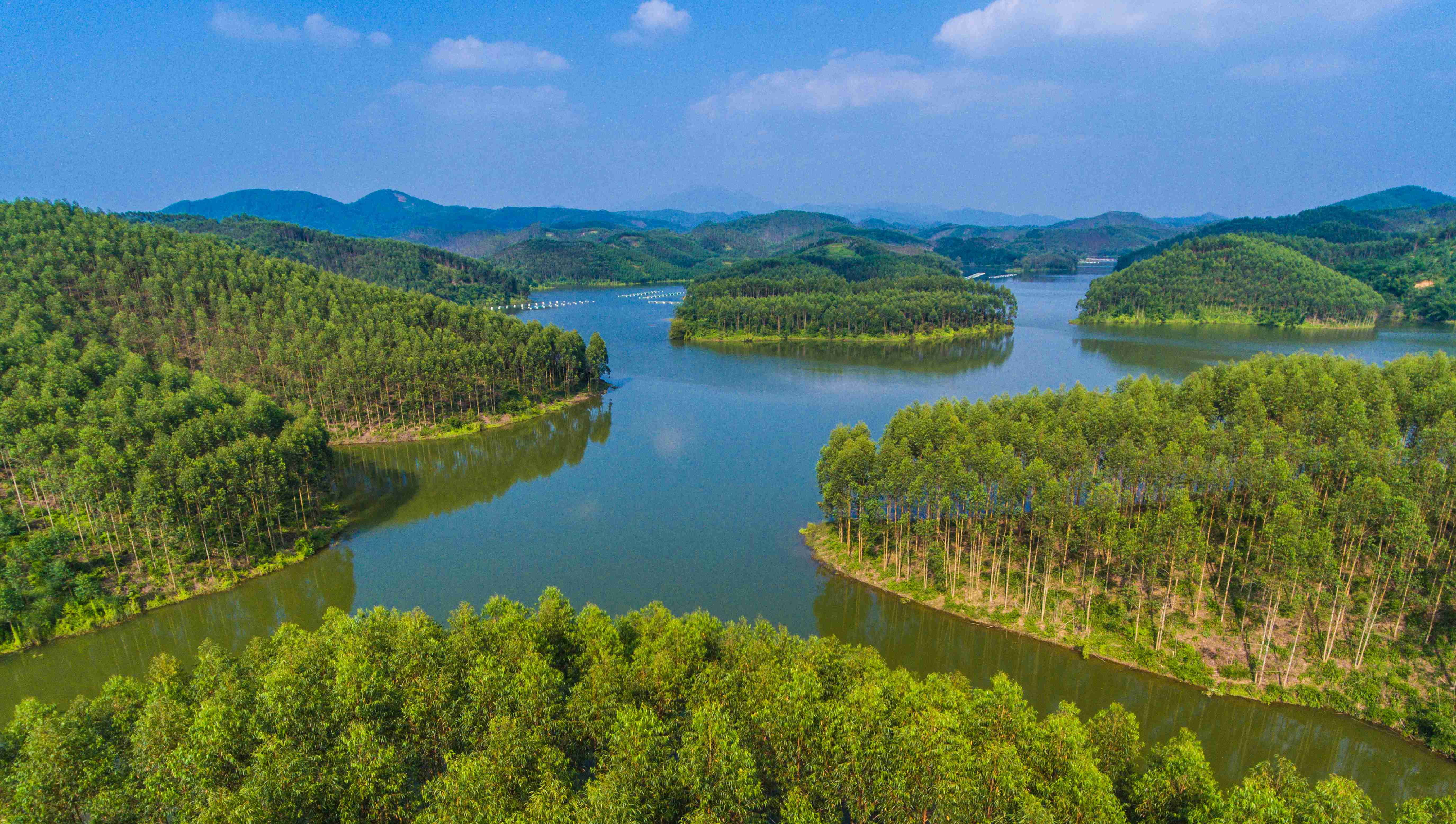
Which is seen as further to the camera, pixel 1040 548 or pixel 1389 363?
pixel 1389 363

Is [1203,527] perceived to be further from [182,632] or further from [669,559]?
[182,632]

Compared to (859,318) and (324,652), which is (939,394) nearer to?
(859,318)

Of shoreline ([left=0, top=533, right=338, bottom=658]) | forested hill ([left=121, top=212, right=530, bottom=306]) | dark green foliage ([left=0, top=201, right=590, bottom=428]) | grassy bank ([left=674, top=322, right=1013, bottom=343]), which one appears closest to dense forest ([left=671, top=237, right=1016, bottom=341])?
grassy bank ([left=674, top=322, right=1013, bottom=343])

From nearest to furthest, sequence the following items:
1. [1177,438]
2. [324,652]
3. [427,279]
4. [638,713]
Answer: [638,713]
[324,652]
[1177,438]
[427,279]

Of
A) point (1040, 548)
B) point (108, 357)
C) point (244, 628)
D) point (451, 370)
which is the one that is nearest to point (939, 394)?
point (1040, 548)

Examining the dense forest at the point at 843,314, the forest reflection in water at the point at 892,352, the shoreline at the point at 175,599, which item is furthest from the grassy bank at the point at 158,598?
the dense forest at the point at 843,314

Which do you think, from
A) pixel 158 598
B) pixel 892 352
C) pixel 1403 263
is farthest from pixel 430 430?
pixel 1403 263

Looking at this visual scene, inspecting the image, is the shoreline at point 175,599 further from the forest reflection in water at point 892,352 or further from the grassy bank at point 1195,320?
the grassy bank at point 1195,320
